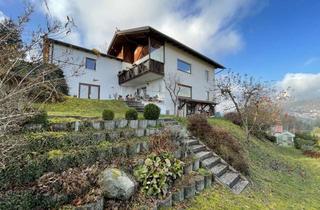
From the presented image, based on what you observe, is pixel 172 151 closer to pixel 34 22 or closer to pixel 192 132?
pixel 192 132

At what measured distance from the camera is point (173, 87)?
2059 cm

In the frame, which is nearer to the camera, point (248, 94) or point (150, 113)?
point (150, 113)

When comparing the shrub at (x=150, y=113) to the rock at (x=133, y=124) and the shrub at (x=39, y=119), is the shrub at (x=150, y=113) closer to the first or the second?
the rock at (x=133, y=124)

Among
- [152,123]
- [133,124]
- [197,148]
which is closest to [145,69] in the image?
[152,123]

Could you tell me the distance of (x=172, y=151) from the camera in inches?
271

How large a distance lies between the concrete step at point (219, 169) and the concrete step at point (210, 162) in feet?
0.38

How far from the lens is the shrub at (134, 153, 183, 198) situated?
5195 mm

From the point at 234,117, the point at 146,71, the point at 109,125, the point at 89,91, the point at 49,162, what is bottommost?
the point at 49,162

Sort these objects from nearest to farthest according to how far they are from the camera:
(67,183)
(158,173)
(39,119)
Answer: (67,183), (158,173), (39,119)

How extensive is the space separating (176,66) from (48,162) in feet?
59.1

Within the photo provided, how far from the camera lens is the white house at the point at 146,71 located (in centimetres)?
1978

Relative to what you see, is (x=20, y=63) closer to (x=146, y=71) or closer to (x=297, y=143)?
(x=146, y=71)

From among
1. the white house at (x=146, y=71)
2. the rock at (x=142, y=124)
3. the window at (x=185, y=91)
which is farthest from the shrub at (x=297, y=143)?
the rock at (x=142, y=124)

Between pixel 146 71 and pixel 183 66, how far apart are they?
17.0 feet
